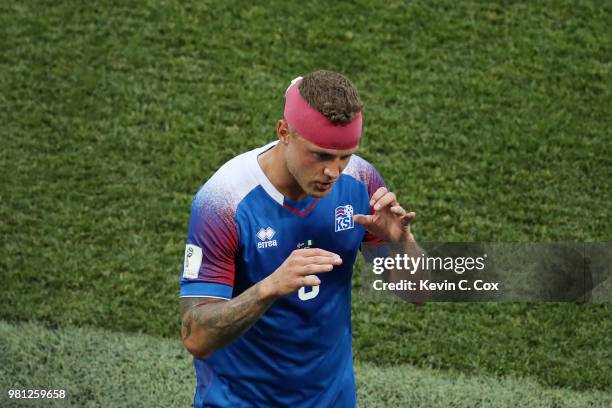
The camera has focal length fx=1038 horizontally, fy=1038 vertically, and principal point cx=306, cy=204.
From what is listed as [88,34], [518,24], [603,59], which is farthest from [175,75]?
[603,59]

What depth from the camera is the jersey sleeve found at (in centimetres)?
425

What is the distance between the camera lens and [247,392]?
4641 mm

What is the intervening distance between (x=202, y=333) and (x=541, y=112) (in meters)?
6.96

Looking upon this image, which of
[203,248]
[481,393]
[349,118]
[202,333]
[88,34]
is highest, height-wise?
[88,34]

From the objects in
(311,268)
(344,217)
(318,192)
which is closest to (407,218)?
(344,217)

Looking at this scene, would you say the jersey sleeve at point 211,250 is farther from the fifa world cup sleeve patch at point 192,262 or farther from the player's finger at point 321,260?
the player's finger at point 321,260

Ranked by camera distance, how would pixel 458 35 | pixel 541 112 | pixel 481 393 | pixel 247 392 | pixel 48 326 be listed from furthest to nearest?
pixel 458 35 → pixel 541 112 → pixel 48 326 → pixel 481 393 → pixel 247 392

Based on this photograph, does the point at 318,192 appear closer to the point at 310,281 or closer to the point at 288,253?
the point at 288,253

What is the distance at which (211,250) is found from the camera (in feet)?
14.0

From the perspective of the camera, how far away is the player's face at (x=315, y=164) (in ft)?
13.8

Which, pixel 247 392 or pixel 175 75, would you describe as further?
pixel 175 75

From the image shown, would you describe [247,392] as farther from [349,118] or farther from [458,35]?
[458,35]

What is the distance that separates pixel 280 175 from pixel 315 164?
0.26 m

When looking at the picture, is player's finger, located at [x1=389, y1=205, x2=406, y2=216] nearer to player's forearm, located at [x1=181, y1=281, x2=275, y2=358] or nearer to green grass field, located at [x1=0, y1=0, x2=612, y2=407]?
player's forearm, located at [x1=181, y1=281, x2=275, y2=358]
